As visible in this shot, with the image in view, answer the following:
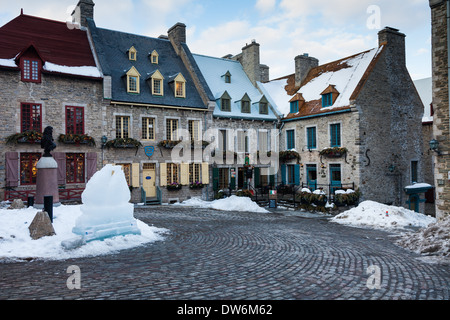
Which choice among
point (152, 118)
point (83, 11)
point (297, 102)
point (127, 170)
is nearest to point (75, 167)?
point (127, 170)

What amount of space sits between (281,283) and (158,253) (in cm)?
349

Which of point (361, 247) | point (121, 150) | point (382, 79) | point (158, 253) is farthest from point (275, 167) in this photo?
point (158, 253)

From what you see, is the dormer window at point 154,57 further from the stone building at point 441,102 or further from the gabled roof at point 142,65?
the stone building at point 441,102

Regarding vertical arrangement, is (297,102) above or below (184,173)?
above

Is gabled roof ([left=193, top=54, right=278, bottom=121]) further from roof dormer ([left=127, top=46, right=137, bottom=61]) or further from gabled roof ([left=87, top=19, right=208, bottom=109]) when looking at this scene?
roof dormer ([left=127, top=46, right=137, bottom=61])

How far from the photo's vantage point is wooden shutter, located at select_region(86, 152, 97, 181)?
19781 mm

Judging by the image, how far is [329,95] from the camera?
2405cm

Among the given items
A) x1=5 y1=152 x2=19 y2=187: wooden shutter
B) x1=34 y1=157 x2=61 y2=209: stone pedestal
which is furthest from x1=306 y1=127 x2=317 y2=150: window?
x1=5 y1=152 x2=19 y2=187: wooden shutter

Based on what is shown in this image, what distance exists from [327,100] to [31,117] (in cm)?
1900

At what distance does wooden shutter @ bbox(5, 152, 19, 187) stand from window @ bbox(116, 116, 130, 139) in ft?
18.5

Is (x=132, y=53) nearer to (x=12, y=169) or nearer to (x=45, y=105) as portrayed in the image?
(x=45, y=105)

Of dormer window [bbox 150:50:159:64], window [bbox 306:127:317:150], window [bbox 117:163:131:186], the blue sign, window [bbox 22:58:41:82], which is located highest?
dormer window [bbox 150:50:159:64]

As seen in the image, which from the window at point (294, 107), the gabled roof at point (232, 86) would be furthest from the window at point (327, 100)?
the gabled roof at point (232, 86)

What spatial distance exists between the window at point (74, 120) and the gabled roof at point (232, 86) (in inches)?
357
